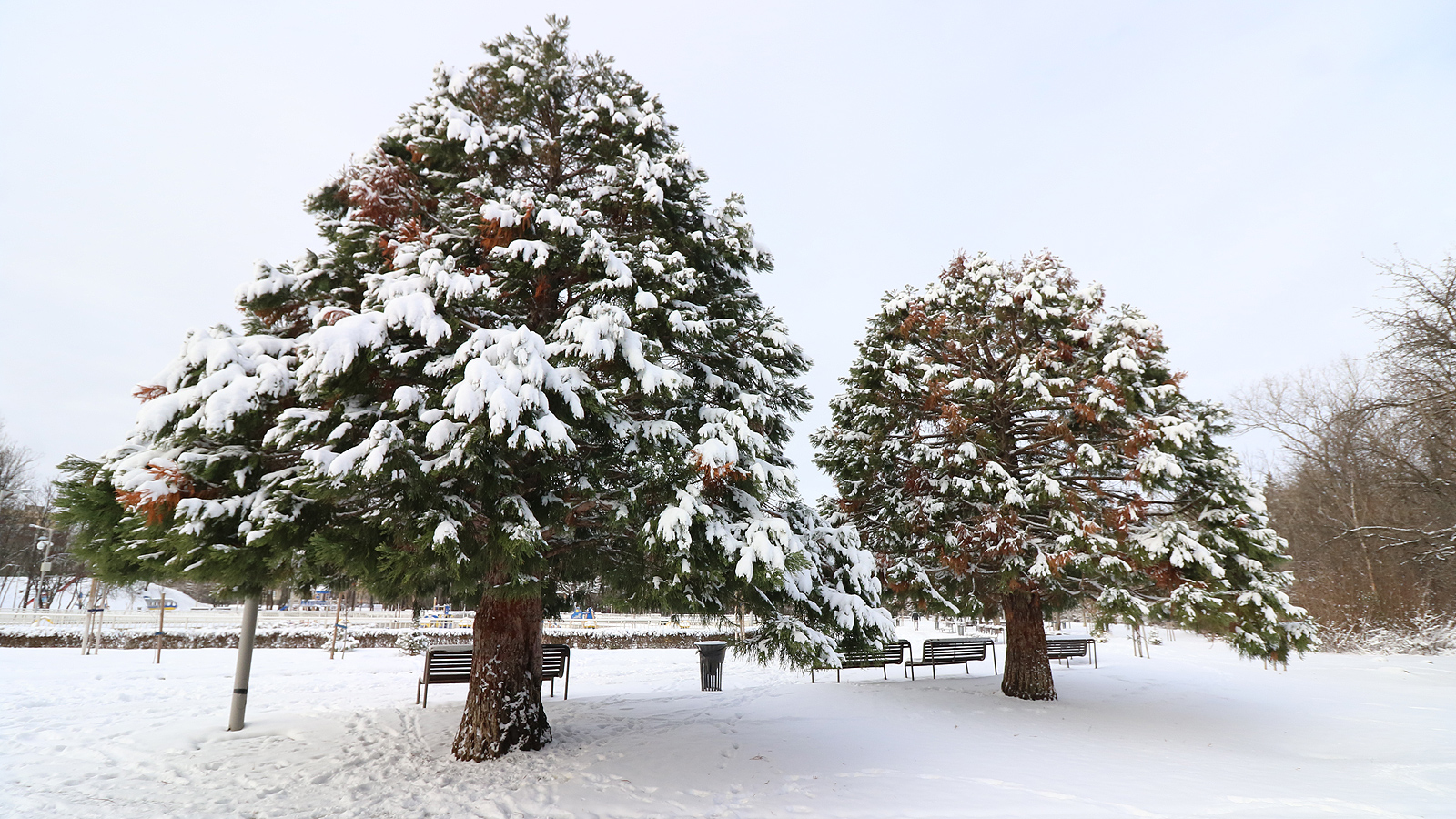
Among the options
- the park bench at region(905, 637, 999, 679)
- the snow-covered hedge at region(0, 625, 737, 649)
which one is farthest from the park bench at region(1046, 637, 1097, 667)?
the snow-covered hedge at region(0, 625, 737, 649)

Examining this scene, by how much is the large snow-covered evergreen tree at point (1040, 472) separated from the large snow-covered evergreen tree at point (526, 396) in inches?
155

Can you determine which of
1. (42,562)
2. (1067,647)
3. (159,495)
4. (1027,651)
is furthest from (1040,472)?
(42,562)

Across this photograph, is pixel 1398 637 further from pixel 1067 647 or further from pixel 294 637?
pixel 294 637

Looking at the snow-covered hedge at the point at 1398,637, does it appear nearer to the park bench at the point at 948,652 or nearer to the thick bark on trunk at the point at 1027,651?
the park bench at the point at 948,652

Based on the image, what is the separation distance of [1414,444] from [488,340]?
23568mm

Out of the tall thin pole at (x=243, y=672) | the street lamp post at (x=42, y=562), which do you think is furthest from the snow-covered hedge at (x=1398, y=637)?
the street lamp post at (x=42, y=562)

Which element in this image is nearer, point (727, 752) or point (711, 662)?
point (727, 752)

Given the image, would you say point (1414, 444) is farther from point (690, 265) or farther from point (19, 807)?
point (19, 807)

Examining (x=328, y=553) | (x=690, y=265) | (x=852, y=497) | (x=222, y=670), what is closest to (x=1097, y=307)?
(x=852, y=497)

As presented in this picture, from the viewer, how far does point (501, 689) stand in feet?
23.2

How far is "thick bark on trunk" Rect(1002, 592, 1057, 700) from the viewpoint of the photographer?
39.1ft

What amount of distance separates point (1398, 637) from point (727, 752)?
27.5 m

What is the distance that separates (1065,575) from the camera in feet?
35.3

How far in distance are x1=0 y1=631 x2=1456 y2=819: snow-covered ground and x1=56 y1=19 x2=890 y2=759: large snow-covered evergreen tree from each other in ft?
4.47
